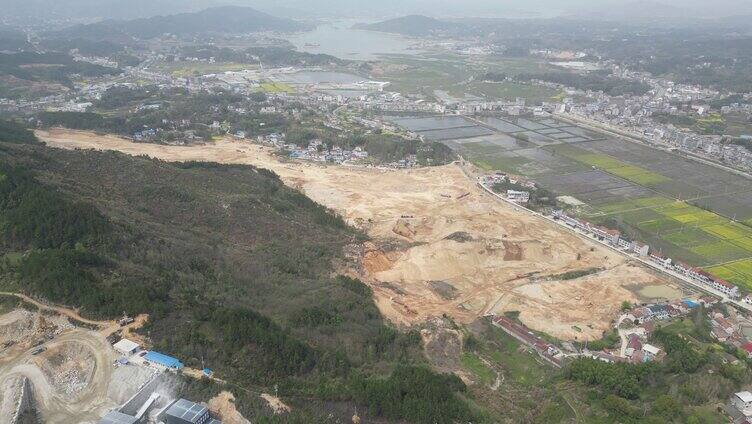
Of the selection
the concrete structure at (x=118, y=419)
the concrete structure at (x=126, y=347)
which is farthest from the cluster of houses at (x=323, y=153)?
the concrete structure at (x=118, y=419)

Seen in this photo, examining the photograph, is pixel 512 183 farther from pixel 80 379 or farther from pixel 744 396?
pixel 80 379

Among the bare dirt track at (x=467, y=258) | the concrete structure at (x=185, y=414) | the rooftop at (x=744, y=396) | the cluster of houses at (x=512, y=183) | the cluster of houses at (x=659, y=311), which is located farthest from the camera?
the cluster of houses at (x=512, y=183)

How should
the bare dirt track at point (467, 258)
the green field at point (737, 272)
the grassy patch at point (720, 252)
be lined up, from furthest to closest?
the grassy patch at point (720, 252), the green field at point (737, 272), the bare dirt track at point (467, 258)

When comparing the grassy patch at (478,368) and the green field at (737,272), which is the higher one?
the grassy patch at (478,368)

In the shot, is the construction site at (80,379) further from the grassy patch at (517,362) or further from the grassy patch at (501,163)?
the grassy patch at (501,163)

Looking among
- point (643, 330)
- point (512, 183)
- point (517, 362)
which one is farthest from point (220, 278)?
point (512, 183)

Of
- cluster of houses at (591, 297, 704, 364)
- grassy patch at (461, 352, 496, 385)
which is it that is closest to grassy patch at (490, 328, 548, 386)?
grassy patch at (461, 352, 496, 385)

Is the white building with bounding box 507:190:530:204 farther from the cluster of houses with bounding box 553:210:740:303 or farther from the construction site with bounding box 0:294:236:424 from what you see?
the construction site with bounding box 0:294:236:424

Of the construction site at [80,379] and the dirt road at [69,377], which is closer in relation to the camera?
the construction site at [80,379]
